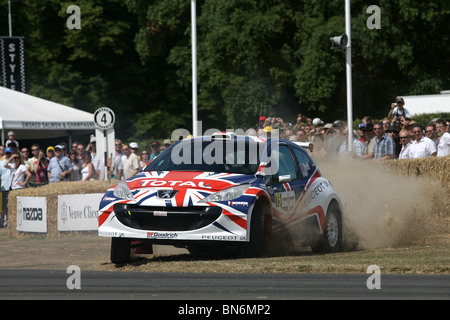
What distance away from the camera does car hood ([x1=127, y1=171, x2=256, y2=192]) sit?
1167 centimetres

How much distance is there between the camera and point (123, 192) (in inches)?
467

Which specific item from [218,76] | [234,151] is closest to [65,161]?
[234,151]

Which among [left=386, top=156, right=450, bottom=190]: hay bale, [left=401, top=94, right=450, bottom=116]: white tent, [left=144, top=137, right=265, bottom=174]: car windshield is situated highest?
[left=401, top=94, right=450, bottom=116]: white tent

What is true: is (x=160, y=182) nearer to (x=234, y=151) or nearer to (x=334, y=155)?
(x=234, y=151)

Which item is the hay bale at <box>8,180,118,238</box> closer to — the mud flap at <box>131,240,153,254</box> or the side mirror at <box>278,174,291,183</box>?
the mud flap at <box>131,240,153,254</box>

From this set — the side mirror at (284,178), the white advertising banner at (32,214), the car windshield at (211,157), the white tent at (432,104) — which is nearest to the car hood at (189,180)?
the car windshield at (211,157)

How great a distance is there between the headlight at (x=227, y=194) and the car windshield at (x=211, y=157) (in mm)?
647

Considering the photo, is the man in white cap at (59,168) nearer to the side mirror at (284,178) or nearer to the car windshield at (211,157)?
the car windshield at (211,157)

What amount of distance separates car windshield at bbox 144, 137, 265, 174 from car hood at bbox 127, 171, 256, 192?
0.22 metres

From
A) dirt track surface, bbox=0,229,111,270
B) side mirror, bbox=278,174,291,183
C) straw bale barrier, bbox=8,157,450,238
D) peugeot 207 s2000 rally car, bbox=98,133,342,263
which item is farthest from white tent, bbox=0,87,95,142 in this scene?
side mirror, bbox=278,174,291,183

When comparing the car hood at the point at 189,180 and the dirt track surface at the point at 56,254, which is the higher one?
the car hood at the point at 189,180

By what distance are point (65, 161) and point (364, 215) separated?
36.1 ft

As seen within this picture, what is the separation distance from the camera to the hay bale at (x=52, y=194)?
64.0 ft

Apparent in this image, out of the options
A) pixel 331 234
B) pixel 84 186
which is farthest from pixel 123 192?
pixel 84 186
